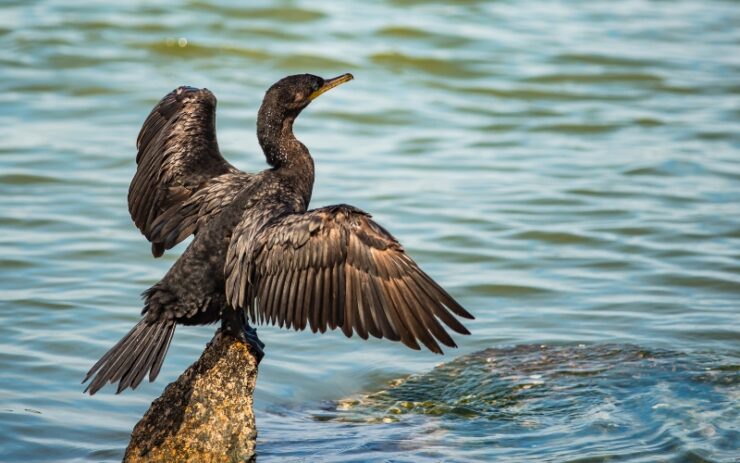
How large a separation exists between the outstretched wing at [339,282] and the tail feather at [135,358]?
406mm

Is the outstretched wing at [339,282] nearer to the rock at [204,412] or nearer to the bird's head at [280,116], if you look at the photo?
the rock at [204,412]

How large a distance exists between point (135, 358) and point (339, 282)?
3.44 ft

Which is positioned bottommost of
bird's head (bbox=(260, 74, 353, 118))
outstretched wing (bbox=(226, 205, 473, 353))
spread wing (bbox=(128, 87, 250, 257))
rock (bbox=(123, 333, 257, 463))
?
rock (bbox=(123, 333, 257, 463))

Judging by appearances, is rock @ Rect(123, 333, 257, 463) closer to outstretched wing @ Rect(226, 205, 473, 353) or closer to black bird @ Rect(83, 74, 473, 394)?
black bird @ Rect(83, 74, 473, 394)

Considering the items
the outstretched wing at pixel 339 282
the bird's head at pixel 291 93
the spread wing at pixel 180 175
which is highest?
the bird's head at pixel 291 93

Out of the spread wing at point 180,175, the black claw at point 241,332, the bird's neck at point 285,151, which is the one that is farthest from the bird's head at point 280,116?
the black claw at point 241,332

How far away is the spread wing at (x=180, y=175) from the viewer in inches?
242

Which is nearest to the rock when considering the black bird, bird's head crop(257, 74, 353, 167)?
the black bird

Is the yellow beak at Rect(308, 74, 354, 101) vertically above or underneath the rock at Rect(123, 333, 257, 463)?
above

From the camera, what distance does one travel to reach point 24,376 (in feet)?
22.7

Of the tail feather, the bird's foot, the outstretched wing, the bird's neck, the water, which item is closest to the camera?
the outstretched wing

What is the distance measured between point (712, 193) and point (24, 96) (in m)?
7.49

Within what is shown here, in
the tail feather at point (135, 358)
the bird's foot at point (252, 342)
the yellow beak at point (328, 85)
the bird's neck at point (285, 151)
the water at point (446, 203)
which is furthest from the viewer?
the water at point (446, 203)

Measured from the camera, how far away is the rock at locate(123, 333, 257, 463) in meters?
5.42
